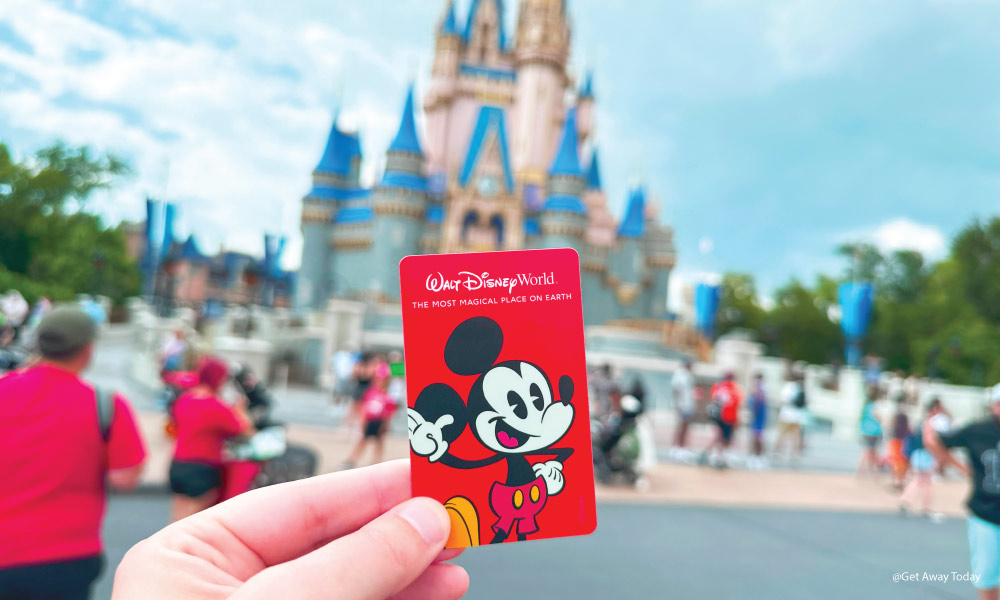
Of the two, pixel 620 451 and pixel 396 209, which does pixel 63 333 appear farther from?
pixel 396 209

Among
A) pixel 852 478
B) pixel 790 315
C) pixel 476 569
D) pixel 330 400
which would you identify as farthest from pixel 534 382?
pixel 790 315

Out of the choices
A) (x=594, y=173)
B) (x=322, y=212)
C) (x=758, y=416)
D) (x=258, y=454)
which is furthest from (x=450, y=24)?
(x=258, y=454)

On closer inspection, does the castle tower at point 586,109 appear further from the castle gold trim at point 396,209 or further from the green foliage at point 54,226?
the green foliage at point 54,226

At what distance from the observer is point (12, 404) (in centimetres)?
224

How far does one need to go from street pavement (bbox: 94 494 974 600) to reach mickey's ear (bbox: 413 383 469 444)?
3.03 meters

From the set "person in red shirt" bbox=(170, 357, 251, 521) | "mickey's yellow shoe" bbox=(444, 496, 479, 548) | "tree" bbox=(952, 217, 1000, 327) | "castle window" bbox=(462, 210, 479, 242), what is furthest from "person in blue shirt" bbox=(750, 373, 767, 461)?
"tree" bbox=(952, 217, 1000, 327)

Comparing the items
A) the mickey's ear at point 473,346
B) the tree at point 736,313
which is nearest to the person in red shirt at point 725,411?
the mickey's ear at point 473,346

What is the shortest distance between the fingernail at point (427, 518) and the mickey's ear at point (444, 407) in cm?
14

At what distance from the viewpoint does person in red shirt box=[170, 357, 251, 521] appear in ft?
11.4

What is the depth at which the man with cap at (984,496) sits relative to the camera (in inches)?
133

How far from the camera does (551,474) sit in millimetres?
1350

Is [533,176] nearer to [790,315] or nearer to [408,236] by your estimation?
[408,236]

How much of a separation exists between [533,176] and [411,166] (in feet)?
23.8

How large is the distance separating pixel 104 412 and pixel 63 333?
13.7 inches
